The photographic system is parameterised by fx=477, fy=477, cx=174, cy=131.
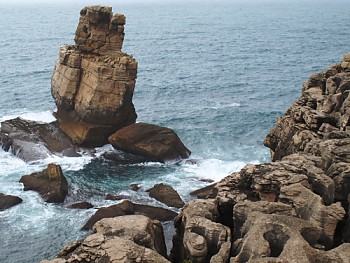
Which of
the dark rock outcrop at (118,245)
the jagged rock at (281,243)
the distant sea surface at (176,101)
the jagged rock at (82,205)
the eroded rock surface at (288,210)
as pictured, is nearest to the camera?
the jagged rock at (281,243)

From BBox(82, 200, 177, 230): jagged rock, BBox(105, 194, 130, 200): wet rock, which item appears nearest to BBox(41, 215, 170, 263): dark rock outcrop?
BBox(82, 200, 177, 230): jagged rock

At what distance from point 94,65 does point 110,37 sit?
499 centimetres

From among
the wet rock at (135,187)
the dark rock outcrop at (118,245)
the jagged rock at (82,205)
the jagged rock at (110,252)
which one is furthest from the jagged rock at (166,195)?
→ the jagged rock at (110,252)

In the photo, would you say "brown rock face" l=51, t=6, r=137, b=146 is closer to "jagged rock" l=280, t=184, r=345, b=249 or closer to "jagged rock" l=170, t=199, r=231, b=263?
"jagged rock" l=170, t=199, r=231, b=263

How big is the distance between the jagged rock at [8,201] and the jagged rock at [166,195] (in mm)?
13148

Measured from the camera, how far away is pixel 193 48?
14238 centimetres

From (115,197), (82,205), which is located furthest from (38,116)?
(82,205)

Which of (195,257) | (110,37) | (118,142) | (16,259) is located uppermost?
(110,37)

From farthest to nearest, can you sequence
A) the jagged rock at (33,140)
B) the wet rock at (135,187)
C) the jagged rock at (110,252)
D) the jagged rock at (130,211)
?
the jagged rock at (33,140)
the wet rock at (135,187)
the jagged rock at (130,211)
the jagged rock at (110,252)

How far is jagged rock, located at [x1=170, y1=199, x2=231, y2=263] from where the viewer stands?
22516 mm

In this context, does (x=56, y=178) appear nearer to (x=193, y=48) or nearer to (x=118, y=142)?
(x=118, y=142)

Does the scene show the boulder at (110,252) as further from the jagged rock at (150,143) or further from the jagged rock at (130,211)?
the jagged rock at (150,143)

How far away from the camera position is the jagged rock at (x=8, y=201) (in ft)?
153

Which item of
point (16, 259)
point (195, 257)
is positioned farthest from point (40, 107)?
point (195, 257)
